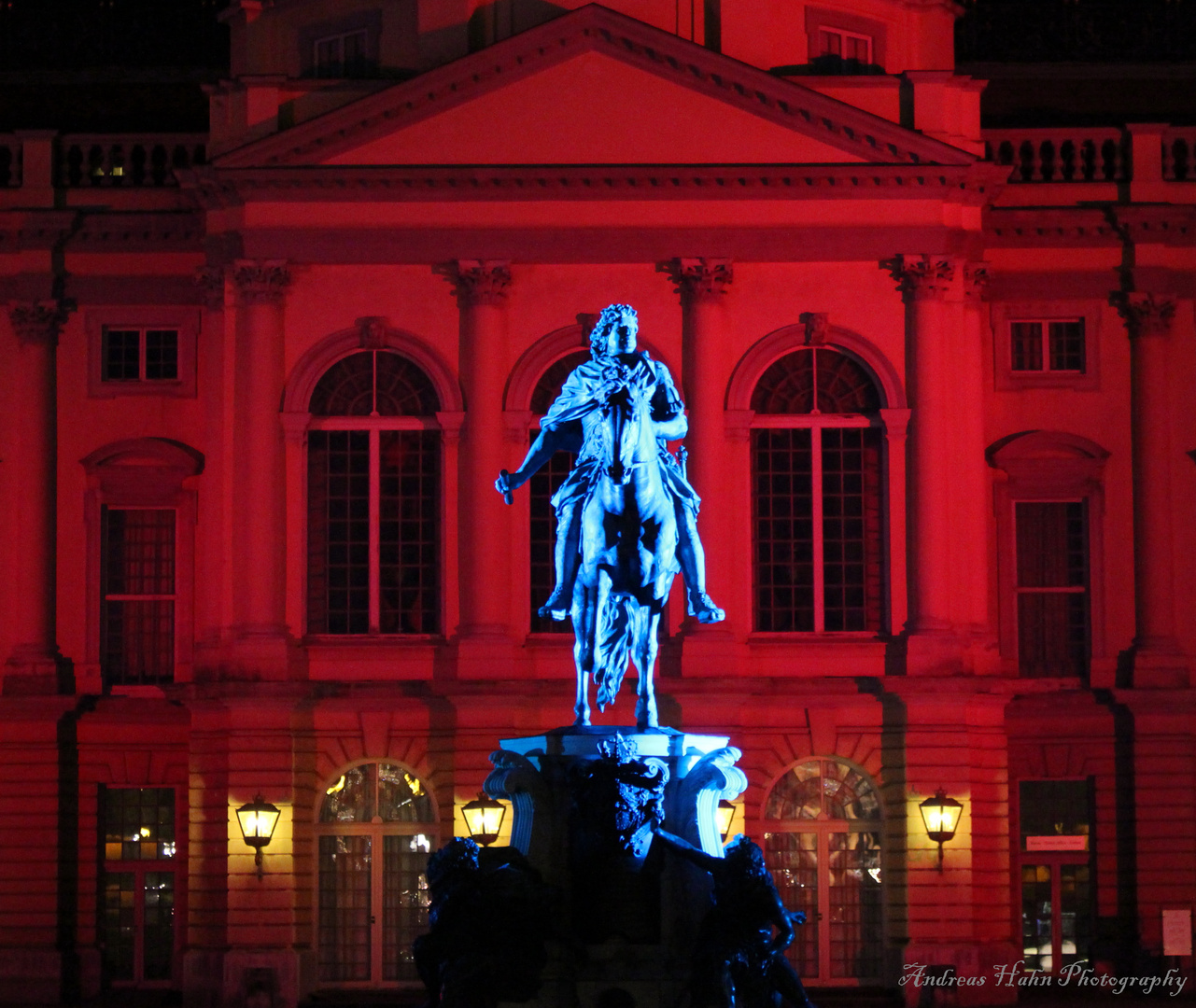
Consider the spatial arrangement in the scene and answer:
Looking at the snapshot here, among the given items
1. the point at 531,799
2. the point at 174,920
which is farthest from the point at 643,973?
the point at 174,920

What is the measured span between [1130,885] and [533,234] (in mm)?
13439

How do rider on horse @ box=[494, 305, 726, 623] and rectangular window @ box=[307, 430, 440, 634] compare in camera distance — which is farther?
rectangular window @ box=[307, 430, 440, 634]

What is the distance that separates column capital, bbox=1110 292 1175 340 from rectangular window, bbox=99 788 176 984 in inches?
656

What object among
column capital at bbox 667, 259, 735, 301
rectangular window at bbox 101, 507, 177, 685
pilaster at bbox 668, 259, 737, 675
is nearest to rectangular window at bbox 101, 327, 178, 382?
rectangular window at bbox 101, 507, 177, 685

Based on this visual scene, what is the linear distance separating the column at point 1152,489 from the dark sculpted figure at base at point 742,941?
22631 millimetres

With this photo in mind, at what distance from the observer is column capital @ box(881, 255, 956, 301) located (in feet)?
127

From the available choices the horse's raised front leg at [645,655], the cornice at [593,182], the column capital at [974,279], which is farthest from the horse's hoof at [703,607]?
the column capital at [974,279]

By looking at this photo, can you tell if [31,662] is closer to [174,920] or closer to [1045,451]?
[174,920]

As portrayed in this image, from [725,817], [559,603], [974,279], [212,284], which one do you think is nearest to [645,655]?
[559,603]

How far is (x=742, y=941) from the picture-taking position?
719 inches

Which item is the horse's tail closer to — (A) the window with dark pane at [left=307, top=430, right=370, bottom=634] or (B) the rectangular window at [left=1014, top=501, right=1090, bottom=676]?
(A) the window with dark pane at [left=307, top=430, right=370, bottom=634]

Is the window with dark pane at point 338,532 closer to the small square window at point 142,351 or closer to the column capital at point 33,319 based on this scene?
the small square window at point 142,351

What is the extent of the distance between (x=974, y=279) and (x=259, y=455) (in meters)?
11.2

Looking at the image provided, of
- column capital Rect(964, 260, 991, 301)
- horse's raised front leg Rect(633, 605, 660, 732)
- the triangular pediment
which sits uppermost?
the triangular pediment
